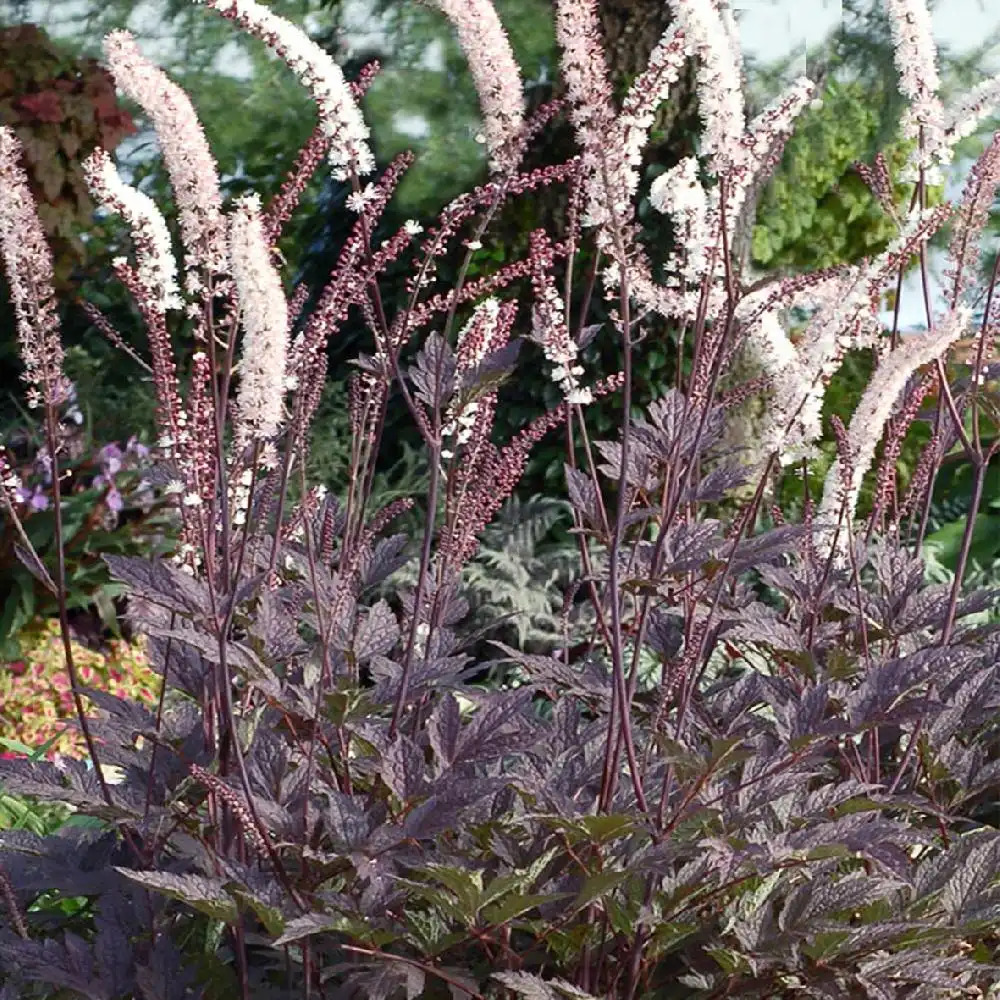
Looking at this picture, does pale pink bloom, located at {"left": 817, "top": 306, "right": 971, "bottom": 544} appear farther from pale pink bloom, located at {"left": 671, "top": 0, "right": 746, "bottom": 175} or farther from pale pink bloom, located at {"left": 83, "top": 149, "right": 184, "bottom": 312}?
pale pink bloom, located at {"left": 83, "top": 149, "right": 184, "bottom": 312}

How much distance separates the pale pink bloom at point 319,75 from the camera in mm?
1760

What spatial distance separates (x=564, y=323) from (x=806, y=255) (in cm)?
689

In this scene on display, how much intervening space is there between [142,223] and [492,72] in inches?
18.9

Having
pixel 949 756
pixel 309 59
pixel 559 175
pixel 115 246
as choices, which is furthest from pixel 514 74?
pixel 115 246

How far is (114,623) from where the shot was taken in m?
5.66

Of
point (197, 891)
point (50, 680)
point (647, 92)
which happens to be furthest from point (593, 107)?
point (50, 680)

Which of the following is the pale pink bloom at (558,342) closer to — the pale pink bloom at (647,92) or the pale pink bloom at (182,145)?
the pale pink bloom at (647,92)

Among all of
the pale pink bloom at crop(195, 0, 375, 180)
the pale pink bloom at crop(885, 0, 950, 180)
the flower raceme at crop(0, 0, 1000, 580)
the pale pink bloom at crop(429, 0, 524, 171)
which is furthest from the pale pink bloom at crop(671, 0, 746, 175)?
the pale pink bloom at crop(885, 0, 950, 180)

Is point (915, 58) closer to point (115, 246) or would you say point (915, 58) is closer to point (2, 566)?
point (2, 566)

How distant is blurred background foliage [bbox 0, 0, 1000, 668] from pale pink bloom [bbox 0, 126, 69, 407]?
3.68 m

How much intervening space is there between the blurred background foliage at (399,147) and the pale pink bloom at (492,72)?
3.64 metres

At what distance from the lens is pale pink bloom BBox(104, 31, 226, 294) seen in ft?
5.55

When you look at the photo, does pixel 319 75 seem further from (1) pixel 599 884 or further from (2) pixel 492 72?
(1) pixel 599 884

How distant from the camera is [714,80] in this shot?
1812mm
